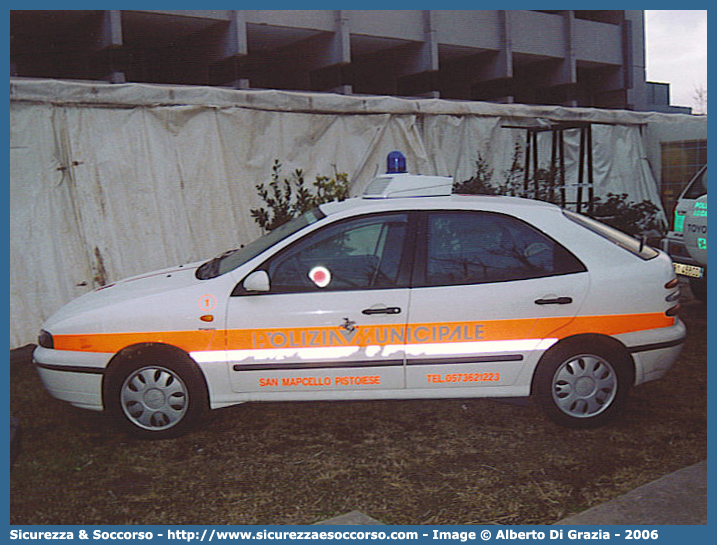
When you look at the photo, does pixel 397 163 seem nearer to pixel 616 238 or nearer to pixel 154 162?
pixel 616 238

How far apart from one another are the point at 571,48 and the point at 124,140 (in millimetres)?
30285

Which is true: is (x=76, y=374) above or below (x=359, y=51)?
below

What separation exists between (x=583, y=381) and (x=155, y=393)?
2.86 meters

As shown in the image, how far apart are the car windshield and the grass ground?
110 cm

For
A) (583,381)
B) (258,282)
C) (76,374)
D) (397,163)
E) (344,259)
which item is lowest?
(583,381)

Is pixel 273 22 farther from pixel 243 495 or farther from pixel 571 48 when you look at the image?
pixel 243 495

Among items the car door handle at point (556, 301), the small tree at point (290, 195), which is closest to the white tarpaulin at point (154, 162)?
the small tree at point (290, 195)

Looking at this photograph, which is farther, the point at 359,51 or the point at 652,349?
the point at 359,51

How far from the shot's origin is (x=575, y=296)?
203 inches

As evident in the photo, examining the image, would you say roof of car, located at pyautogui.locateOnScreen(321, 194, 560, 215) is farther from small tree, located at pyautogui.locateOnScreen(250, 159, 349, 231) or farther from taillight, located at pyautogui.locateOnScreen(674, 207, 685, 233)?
taillight, located at pyautogui.locateOnScreen(674, 207, 685, 233)

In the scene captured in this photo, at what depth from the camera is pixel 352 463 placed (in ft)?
16.0

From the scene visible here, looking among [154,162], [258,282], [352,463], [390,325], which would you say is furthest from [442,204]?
[154,162]

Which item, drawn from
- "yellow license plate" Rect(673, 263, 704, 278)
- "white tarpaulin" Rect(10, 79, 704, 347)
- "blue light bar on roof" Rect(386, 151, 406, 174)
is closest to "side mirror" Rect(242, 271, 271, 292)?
"blue light bar on roof" Rect(386, 151, 406, 174)

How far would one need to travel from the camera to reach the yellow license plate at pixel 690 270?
8094 mm
